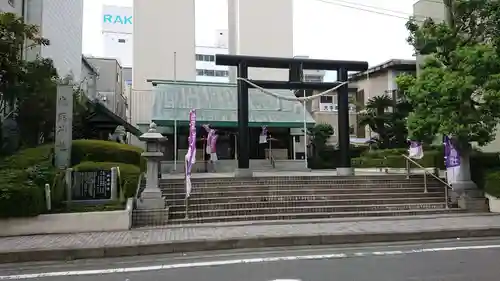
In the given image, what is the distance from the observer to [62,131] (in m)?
12.9

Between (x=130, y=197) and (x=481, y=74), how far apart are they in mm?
11051

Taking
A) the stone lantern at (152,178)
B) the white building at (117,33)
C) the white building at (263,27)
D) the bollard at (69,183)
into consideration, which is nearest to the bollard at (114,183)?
the stone lantern at (152,178)

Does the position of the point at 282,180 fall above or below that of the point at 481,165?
below

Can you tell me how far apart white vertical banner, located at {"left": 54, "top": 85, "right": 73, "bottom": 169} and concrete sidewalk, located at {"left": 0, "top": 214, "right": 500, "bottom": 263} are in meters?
3.16

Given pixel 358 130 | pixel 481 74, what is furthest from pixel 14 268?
pixel 358 130

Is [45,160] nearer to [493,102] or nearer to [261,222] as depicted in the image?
[261,222]

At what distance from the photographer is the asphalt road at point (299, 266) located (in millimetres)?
6801

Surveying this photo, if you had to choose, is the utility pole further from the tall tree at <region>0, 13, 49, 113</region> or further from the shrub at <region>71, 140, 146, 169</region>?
the tall tree at <region>0, 13, 49, 113</region>

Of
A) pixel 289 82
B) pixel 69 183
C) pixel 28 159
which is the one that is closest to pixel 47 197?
pixel 69 183

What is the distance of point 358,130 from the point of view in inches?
1665

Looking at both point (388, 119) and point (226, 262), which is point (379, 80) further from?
point (226, 262)

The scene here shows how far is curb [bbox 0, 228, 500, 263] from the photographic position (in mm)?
8438

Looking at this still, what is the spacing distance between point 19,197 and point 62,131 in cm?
305

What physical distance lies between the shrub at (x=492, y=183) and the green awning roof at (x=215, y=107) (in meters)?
13.3
